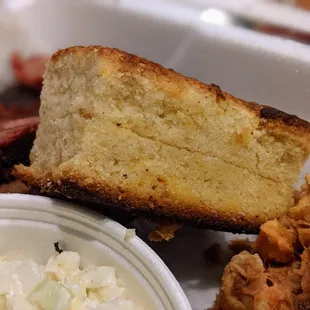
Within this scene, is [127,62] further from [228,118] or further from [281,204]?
[281,204]

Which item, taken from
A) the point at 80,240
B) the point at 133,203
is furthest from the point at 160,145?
the point at 80,240

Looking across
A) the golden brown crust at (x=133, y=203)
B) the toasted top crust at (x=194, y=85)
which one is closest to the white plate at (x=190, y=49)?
the golden brown crust at (x=133, y=203)

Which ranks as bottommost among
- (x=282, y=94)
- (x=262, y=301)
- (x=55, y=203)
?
(x=262, y=301)

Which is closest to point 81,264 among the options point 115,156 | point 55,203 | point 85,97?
point 55,203

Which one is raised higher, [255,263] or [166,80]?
[166,80]

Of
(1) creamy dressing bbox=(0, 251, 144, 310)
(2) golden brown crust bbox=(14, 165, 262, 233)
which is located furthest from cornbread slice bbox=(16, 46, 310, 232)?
(1) creamy dressing bbox=(0, 251, 144, 310)

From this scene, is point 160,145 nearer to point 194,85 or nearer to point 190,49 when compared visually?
point 194,85

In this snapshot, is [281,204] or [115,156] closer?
[115,156]
